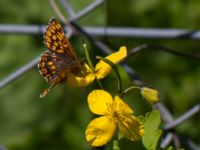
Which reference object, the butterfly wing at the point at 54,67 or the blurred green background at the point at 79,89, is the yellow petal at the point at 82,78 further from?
the blurred green background at the point at 79,89

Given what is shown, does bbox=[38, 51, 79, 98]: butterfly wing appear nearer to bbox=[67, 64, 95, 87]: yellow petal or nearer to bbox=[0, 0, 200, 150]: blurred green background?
bbox=[67, 64, 95, 87]: yellow petal

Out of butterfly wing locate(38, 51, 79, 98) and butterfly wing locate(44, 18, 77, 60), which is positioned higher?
butterfly wing locate(44, 18, 77, 60)

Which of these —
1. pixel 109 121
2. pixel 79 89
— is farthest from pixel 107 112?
pixel 79 89

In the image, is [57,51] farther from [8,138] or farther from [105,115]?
[8,138]

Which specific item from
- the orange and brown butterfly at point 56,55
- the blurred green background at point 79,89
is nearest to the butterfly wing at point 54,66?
the orange and brown butterfly at point 56,55

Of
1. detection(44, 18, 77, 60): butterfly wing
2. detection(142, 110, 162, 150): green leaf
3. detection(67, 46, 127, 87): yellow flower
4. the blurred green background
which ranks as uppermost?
detection(44, 18, 77, 60): butterfly wing

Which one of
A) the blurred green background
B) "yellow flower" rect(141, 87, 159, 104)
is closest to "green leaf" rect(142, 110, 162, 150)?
"yellow flower" rect(141, 87, 159, 104)

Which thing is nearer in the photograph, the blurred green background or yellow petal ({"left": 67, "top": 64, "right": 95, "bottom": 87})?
yellow petal ({"left": 67, "top": 64, "right": 95, "bottom": 87})
